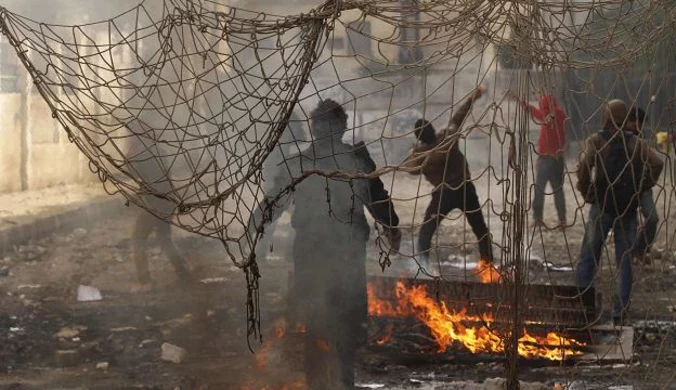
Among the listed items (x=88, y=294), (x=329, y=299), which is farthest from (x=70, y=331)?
(x=329, y=299)

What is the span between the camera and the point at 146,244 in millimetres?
9156

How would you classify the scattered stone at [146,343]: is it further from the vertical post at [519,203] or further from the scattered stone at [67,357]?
the vertical post at [519,203]

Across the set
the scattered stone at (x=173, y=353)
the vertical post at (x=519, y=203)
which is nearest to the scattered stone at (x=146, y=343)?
the scattered stone at (x=173, y=353)

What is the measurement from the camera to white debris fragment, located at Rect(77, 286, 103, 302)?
844cm

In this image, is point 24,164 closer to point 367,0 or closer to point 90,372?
point 90,372

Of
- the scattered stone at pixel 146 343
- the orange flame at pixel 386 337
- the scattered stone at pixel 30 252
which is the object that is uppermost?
the scattered stone at pixel 30 252

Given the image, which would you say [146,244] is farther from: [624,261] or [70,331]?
[624,261]

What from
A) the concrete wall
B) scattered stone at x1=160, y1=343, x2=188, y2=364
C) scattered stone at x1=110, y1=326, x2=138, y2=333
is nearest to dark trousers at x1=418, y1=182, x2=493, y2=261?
scattered stone at x1=160, y1=343, x2=188, y2=364

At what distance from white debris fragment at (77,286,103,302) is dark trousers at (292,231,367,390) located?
3.14 m

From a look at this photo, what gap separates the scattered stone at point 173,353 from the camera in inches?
267

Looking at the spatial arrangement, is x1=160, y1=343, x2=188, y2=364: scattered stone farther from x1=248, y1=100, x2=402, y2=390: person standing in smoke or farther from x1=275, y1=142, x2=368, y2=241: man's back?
x1=275, y1=142, x2=368, y2=241: man's back

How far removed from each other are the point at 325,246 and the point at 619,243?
2777 mm

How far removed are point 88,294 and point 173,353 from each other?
2076mm

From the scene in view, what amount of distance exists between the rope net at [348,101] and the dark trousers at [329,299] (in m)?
0.20
